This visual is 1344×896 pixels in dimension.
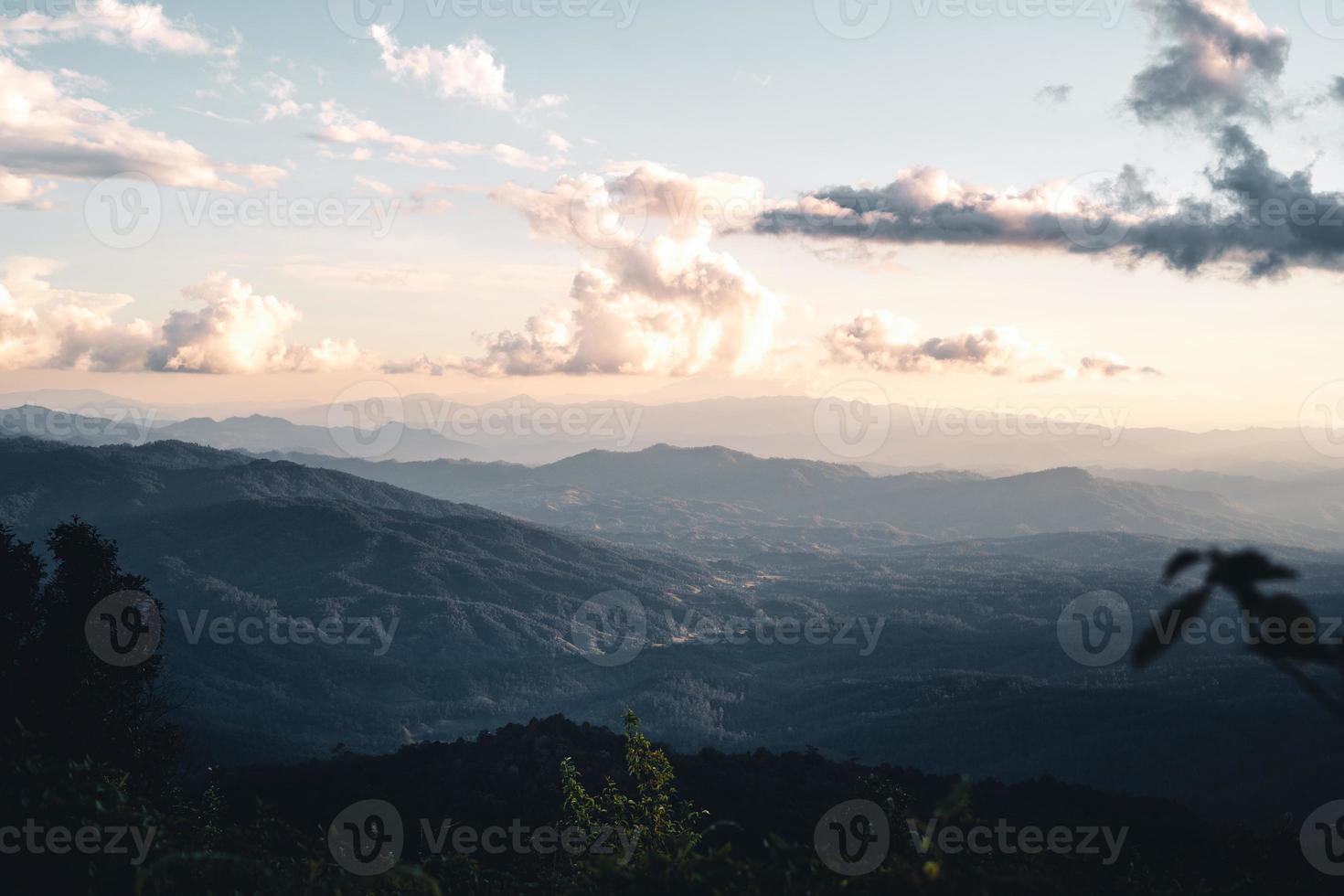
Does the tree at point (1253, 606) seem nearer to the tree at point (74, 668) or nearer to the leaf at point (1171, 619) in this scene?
the leaf at point (1171, 619)

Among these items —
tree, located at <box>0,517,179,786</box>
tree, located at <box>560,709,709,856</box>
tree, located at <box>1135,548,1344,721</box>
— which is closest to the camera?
tree, located at <box>1135,548,1344,721</box>

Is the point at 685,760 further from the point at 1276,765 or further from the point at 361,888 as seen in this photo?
the point at 1276,765

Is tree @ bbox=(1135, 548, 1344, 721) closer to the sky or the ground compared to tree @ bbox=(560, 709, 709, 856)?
closer to the sky

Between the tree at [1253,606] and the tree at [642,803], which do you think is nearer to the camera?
the tree at [1253,606]

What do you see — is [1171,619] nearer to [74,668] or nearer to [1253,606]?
[1253,606]

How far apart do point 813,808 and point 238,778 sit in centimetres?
6243

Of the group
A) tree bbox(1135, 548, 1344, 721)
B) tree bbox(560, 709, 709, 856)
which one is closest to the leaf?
tree bbox(1135, 548, 1344, 721)

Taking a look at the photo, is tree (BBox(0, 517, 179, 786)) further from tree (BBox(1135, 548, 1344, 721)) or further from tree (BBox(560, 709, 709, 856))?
tree (BBox(1135, 548, 1344, 721))

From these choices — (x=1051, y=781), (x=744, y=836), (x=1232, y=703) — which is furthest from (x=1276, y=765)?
(x=744, y=836)

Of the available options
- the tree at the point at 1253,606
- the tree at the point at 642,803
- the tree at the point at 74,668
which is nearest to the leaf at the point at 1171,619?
the tree at the point at 1253,606

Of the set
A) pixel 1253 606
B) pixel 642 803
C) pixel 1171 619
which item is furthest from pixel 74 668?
pixel 1253 606

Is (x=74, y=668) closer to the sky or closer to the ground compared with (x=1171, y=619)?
closer to the ground

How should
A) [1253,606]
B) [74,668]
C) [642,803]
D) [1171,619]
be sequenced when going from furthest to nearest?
[74,668] < [642,803] < [1253,606] < [1171,619]

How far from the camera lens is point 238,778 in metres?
98.8
